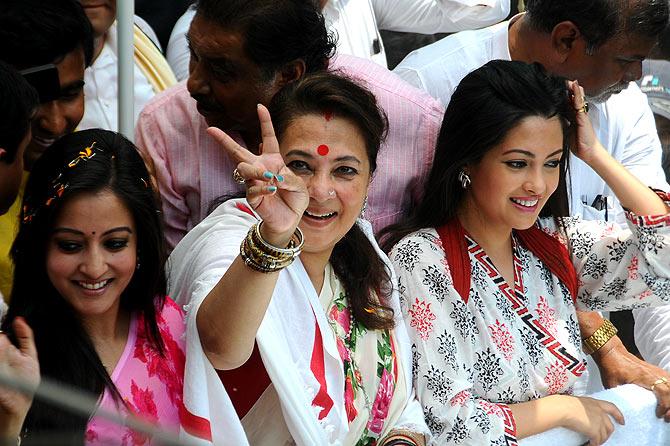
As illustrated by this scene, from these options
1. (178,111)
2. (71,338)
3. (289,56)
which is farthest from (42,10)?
(71,338)

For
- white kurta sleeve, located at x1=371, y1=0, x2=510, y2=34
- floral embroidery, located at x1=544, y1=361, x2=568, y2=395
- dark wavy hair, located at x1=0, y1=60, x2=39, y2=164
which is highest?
white kurta sleeve, located at x1=371, y1=0, x2=510, y2=34

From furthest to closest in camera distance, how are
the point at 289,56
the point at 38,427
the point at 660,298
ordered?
the point at 660,298
the point at 289,56
the point at 38,427

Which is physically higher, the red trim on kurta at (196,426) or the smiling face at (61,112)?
the smiling face at (61,112)

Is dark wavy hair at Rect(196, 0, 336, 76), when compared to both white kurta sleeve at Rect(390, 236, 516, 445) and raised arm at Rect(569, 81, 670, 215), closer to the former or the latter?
white kurta sleeve at Rect(390, 236, 516, 445)

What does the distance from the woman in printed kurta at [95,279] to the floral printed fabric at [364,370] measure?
14.9 inches

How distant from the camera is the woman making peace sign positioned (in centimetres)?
195

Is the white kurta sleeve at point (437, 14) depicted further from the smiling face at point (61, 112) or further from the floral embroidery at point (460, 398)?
the floral embroidery at point (460, 398)

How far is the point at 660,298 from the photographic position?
2.93 metres

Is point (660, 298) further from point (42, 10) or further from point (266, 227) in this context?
point (42, 10)

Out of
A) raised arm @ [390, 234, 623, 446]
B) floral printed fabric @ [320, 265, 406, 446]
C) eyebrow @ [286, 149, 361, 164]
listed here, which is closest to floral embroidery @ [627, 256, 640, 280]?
raised arm @ [390, 234, 623, 446]

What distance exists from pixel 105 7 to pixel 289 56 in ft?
2.28

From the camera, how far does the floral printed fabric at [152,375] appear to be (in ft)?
6.73

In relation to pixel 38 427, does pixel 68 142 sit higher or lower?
higher

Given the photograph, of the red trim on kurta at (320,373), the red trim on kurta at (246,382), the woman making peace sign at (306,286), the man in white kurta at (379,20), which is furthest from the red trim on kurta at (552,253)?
the man in white kurta at (379,20)
